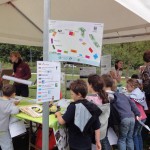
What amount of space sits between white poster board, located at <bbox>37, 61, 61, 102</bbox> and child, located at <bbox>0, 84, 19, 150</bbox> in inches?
37.3

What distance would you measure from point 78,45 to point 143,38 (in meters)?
3.77

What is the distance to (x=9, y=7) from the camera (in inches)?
191

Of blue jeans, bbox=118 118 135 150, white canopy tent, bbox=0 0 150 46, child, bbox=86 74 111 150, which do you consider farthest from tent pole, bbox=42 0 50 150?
white canopy tent, bbox=0 0 150 46

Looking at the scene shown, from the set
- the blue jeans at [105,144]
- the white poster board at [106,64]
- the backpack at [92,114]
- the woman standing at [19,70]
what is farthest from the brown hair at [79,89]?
the woman standing at [19,70]

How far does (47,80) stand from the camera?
1978 millimetres

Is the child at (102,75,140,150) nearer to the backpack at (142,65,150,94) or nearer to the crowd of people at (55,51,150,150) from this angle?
the crowd of people at (55,51,150,150)

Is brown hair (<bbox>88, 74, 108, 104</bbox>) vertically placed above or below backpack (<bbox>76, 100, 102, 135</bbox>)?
above

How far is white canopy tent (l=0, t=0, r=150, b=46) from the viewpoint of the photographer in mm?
4043

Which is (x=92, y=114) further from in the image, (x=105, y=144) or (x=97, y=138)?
(x=105, y=144)

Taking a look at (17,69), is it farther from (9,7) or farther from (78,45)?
(78,45)

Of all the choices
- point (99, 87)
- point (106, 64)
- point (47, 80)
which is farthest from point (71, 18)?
point (47, 80)

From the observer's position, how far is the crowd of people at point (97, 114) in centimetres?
239

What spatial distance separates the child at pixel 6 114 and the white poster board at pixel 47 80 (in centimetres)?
95

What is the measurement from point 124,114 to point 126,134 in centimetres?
29
